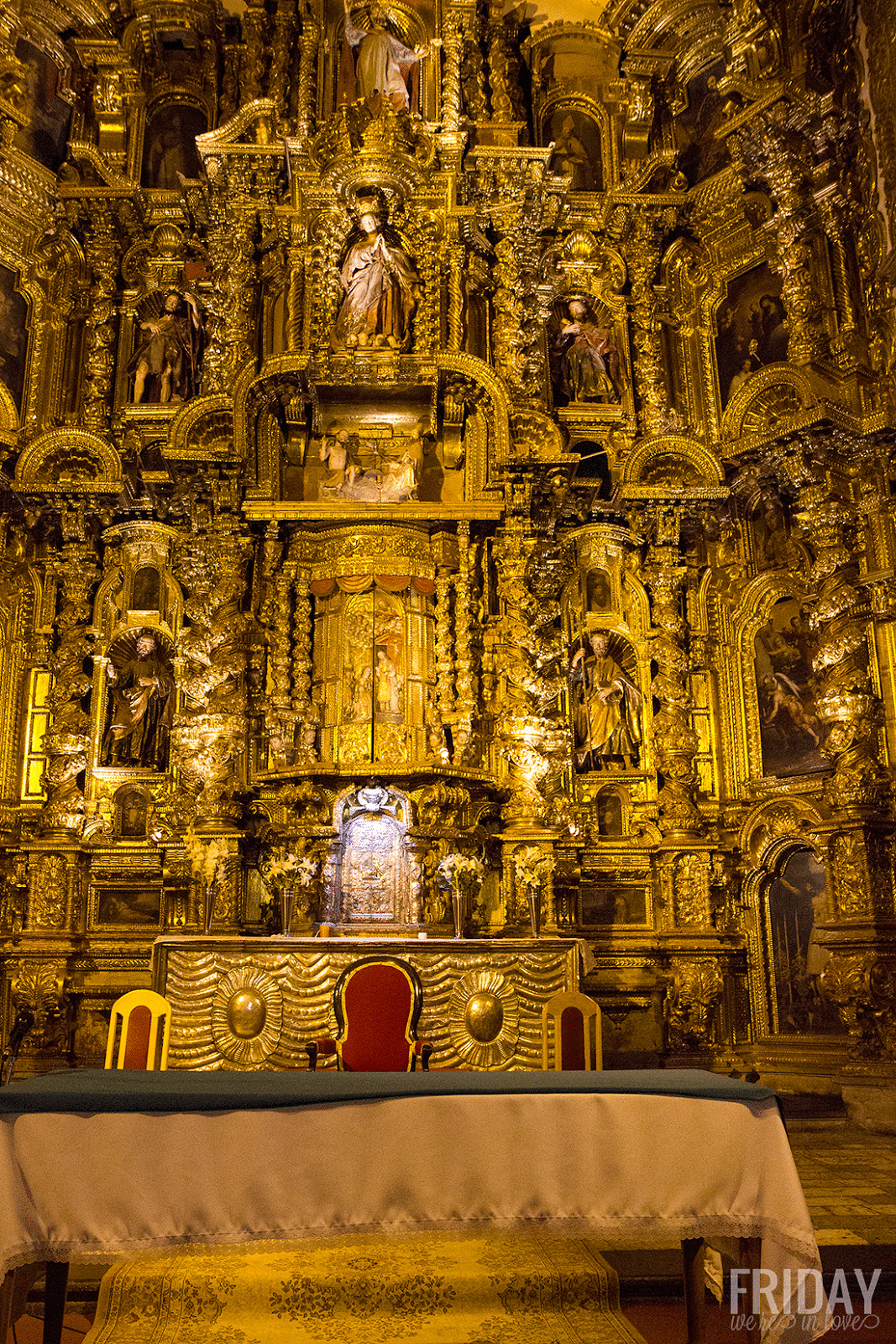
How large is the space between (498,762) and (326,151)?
26.5 ft

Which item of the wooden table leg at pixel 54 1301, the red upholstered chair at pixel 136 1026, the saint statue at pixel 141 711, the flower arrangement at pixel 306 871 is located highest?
the saint statue at pixel 141 711

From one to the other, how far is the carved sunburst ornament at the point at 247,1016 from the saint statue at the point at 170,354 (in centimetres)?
812

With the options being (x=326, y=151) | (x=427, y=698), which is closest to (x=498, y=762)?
(x=427, y=698)

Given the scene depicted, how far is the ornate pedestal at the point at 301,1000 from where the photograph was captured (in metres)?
9.22

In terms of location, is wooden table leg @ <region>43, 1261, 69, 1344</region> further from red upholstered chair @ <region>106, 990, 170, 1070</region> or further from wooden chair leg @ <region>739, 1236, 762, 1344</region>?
wooden chair leg @ <region>739, 1236, 762, 1344</region>

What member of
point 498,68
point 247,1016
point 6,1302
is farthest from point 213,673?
point 498,68

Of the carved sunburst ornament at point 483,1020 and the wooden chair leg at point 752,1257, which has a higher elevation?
the carved sunburst ornament at point 483,1020

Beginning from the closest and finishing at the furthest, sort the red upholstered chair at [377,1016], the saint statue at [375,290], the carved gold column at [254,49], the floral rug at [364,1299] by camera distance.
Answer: the floral rug at [364,1299] < the red upholstered chair at [377,1016] < the saint statue at [375,290] < the carved gold column at [254,49]

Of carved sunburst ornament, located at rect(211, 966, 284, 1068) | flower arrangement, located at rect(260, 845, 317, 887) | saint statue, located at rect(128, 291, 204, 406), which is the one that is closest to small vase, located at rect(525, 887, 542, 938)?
flower arrangement, located at rect(260, 845, 317, 887)

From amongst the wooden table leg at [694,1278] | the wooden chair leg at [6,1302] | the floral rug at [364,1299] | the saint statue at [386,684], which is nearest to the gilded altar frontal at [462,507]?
the saint statue at [386,684]

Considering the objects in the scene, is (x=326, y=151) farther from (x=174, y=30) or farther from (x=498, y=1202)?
(x=498, y=1202)

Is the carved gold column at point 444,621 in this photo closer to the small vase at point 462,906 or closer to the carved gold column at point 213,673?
the small vase at point 462,906

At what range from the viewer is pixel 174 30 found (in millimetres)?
15750

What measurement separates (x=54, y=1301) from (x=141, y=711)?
9695mm
